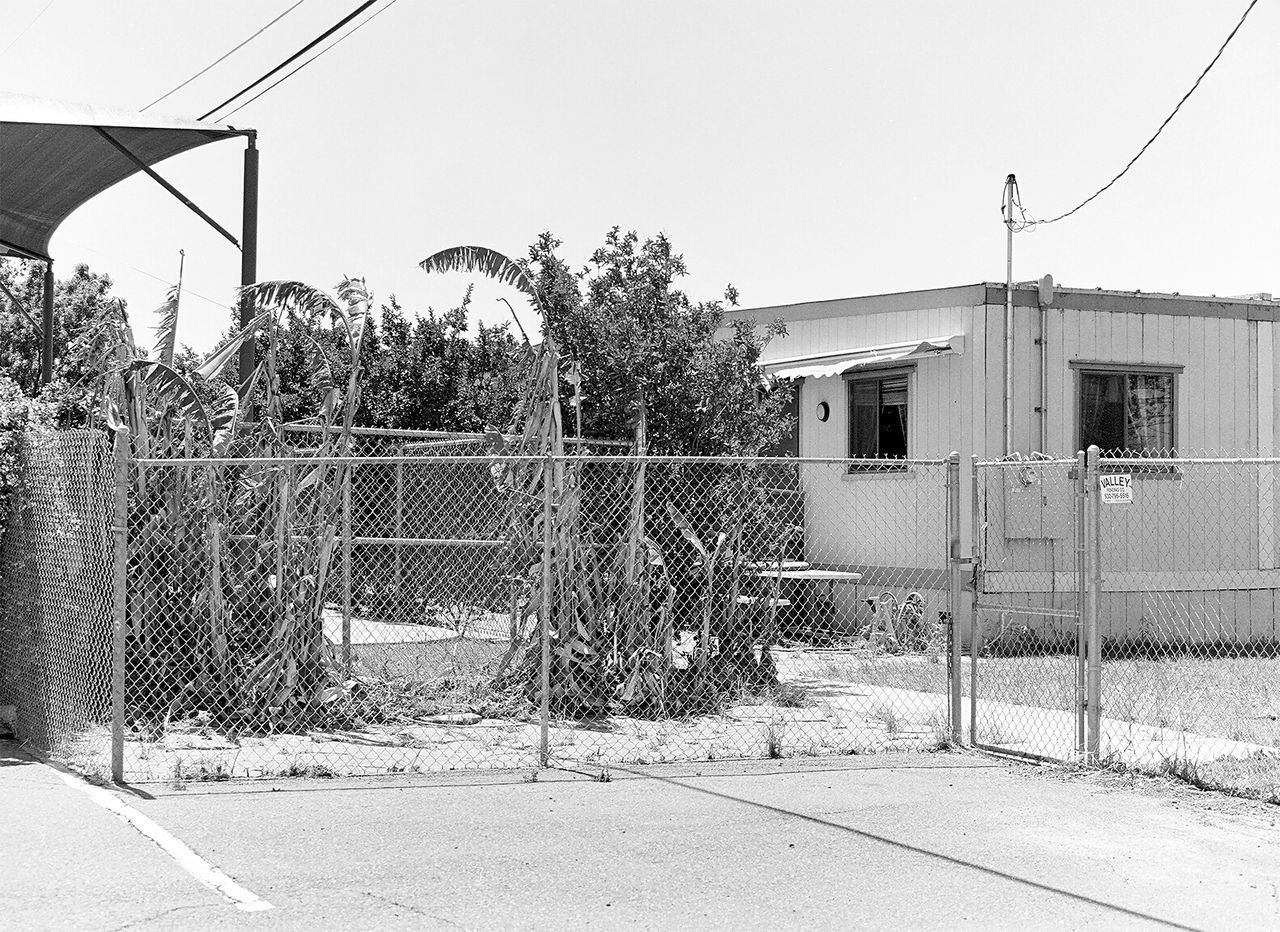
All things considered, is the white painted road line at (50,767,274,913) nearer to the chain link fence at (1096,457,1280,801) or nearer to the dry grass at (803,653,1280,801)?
the dry grass at (803,653,1280,801)

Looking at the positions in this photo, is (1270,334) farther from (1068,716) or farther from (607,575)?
(607,575)

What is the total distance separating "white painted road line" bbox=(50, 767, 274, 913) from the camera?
5.64 m

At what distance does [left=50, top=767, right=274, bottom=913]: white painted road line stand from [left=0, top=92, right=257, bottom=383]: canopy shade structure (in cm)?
508

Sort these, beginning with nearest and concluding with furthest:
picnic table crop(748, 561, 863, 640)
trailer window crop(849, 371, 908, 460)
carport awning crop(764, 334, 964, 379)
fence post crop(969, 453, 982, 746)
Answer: fence post crop(969, 453, 982, 746) → carport awning crop(764, 334, 964, 379) → picnic table crop(748, 561, 863, 640) → trailer window crop(849, 371, 908, 460)

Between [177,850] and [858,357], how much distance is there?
11270 millimetres

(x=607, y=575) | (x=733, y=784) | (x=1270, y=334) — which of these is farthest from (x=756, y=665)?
(x=1270, y=334)

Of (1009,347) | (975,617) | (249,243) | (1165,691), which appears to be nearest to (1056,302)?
(1009,347)

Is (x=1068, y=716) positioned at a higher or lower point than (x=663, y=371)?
lower

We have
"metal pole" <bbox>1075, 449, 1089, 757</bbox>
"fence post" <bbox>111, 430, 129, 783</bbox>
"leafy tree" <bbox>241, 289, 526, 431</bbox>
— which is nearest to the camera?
"fence post" <bbox>111, 430, 129, 783</bbox>

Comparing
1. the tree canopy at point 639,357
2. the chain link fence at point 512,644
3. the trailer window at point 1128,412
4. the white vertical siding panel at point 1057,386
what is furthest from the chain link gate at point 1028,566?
the tree canopy at point 639,357

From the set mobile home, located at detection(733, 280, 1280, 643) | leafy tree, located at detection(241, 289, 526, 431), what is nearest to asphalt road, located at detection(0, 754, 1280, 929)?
mobile home, located at detection(733, 280, 1280, 643)

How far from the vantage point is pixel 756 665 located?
11.4 m

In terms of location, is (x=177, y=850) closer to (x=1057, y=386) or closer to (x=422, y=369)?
(x=1057, y=386)

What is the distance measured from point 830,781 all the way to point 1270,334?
1123cm
